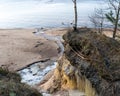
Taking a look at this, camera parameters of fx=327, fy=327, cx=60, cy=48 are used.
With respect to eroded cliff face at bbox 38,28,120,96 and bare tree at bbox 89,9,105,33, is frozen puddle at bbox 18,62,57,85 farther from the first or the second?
bare tree at bbox 89,9,105,33

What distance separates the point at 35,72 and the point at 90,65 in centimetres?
1219

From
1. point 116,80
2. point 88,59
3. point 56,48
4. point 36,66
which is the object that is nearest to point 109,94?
point 116,80

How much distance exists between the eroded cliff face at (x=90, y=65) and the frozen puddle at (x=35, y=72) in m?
4.52

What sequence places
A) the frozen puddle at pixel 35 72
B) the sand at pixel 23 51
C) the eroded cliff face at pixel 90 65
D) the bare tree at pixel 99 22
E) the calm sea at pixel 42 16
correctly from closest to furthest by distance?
the eroded cliff face at pixel 90 65 → the frozen puddle at pixel 35 72 → the sand at pixel 23 51 → the bare tree at pixel 99 22 → the calm sea at pixel 42 16

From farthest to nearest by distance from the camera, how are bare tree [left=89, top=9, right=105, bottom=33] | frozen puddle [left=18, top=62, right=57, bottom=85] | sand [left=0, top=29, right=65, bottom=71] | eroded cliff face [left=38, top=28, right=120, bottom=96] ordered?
1. bare tree [left=89, top=9, right=105, bottom=33]
2. sand [left=0, top=29, right=65, bottom=71]
3. frozen puddle [left=18, top=62, right=57, bottom=85]
4. eroded cliff face [left=38, top=28, right=120, bottom=96]

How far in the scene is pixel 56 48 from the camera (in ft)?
115

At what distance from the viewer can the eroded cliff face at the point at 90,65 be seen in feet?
43.5

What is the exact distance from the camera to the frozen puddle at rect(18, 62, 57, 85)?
2400 centimetres

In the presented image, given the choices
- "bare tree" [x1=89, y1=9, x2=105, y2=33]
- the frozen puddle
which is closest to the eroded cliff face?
the frozen puddle

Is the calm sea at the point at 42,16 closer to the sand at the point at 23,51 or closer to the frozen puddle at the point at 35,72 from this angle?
the sand at the point at 23,51

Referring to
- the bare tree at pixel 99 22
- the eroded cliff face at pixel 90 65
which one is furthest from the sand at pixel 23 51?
the eroded cliff face at pixel 90 65

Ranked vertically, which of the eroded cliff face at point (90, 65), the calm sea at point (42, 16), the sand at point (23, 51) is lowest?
→ the calm sea at point (42, 16)

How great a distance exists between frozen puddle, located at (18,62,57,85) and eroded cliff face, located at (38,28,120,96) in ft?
14.8

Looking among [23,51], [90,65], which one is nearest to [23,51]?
[23,51]
